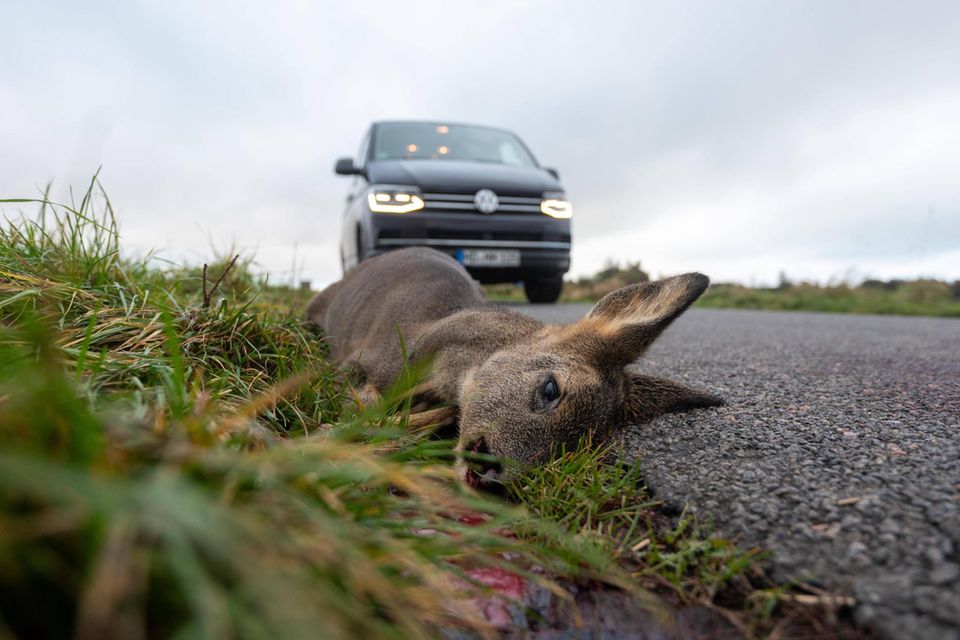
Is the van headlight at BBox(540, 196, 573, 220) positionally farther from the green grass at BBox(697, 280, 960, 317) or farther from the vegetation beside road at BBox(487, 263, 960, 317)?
the green grass at BBox(697, 280, 960, 317)

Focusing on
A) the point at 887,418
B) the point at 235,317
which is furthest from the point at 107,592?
the point at 887,418

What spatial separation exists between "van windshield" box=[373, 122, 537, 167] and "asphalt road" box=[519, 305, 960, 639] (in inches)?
257

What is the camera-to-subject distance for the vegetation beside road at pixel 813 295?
12844 mm

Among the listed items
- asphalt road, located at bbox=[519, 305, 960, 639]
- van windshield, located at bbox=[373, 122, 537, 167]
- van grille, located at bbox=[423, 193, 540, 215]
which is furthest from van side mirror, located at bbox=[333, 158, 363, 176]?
asphalt road, located at bbox=[519, 305, 960, 639]

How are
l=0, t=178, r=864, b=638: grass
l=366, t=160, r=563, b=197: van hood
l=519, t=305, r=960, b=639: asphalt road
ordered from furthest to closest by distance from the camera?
1. l=366, t=160, r=563, b=197: van hood
2. l=519, t=305, r=960, b=639: asphalt road
3. l=0, t=178, r=864, b=638: grass

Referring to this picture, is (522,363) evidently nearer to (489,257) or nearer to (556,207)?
(489,257)

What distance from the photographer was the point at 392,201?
8500 millimetres

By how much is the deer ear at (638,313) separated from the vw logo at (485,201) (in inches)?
220

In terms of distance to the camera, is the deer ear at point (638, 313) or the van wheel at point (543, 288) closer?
the deer ear at point (638, 313)

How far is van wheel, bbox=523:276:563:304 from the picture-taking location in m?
10.9

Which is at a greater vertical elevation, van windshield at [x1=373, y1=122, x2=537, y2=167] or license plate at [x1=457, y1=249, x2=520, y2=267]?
van windshield at [x1=373, y1=122, x2=537, y2=167]

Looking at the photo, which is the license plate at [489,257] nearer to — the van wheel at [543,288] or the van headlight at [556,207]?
the van headlight at [556,207]

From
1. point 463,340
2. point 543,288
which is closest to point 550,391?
point 463,340

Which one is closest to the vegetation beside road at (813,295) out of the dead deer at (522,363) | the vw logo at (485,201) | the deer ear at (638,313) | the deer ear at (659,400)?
the vw logo at (485,201)
